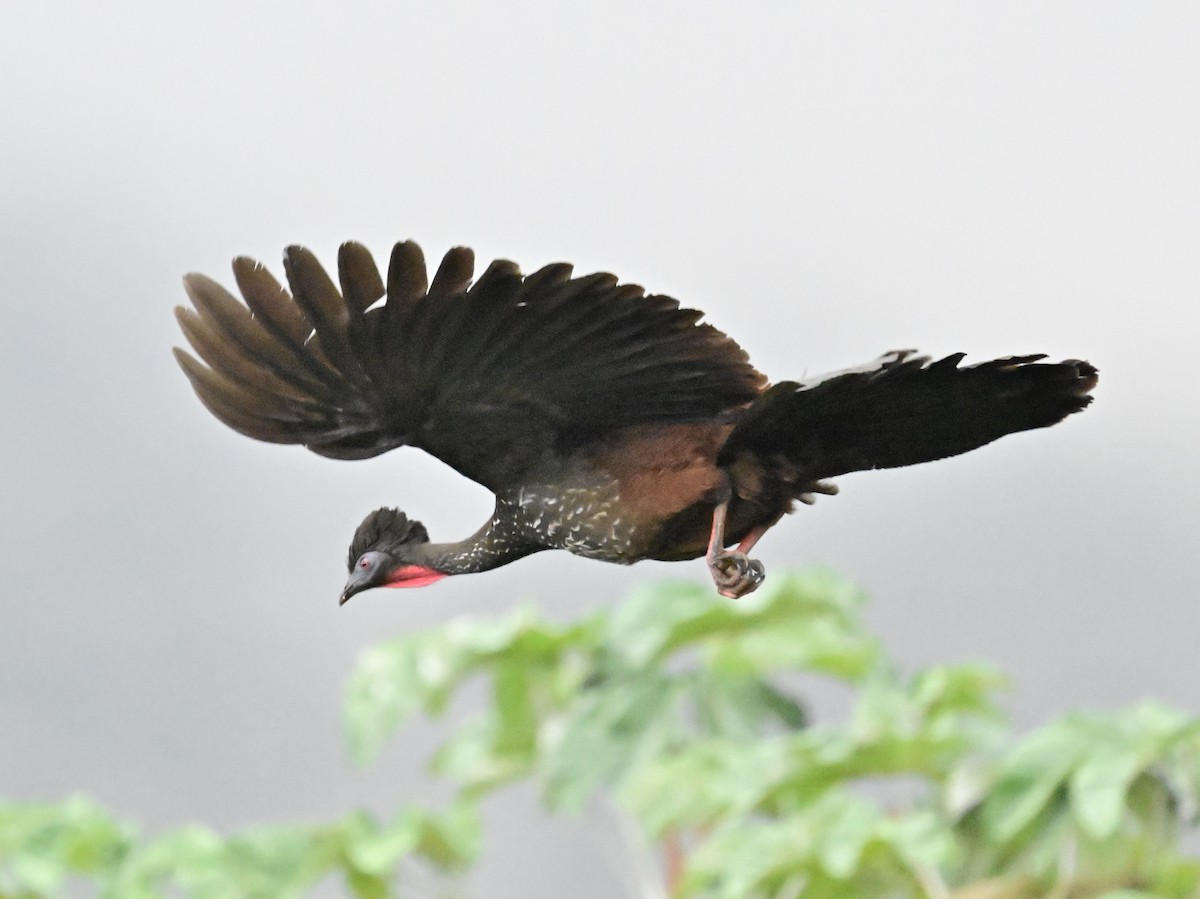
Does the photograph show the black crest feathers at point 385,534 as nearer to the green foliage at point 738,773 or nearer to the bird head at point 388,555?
the bird head at point 388,555

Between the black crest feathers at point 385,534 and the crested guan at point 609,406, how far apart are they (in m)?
0.24

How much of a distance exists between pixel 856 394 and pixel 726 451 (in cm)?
25

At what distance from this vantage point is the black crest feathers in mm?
2906

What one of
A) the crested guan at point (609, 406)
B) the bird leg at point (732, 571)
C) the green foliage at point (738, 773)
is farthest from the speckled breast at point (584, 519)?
the green foliage at point (738, 773)

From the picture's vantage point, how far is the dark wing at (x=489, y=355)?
2.44m

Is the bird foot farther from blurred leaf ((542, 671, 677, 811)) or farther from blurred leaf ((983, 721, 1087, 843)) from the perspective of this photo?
blurred leaf ((542, 671, 677, 811))

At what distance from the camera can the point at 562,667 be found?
1149cm

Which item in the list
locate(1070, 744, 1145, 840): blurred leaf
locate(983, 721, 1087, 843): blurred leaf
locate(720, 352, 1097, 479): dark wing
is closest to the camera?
locate(720, 352, 1097, 479): dark wing

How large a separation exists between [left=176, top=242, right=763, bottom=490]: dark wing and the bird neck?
9cm

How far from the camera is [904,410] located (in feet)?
7.93

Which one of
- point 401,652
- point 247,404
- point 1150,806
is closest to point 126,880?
point 401,652

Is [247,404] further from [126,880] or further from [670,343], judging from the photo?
[126,880]

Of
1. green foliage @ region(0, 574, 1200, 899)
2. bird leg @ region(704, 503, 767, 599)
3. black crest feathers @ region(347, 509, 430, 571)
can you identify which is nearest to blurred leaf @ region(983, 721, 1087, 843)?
green foliage @ region(0, 574, 1200, 899)

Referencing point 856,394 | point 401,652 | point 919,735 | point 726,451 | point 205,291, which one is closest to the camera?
point 856,394
